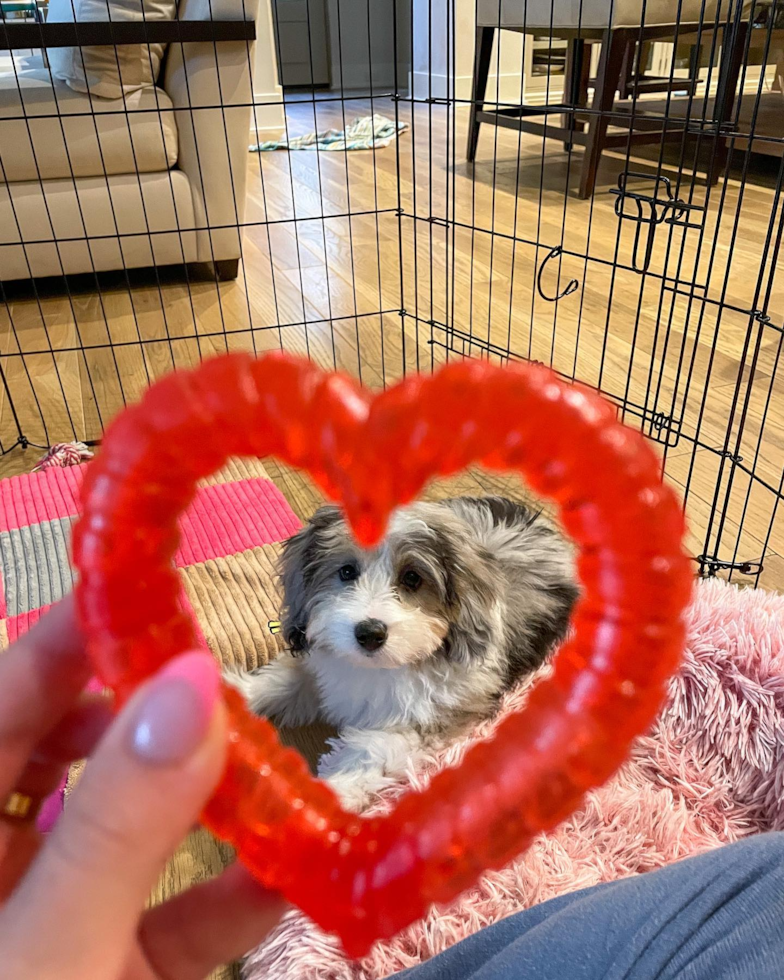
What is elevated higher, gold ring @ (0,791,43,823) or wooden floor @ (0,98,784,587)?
gold ring @ (0,791,43,823)

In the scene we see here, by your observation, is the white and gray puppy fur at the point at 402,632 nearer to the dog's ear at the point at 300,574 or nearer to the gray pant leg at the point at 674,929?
the dog's ear at the point at 300,574

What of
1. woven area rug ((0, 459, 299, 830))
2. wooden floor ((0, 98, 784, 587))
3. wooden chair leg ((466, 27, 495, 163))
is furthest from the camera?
wooden chair leg ((466, 27, 495, 163))

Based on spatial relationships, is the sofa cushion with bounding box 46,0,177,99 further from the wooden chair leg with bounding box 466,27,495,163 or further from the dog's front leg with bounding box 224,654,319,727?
the dog's front leg with bounding box 224,654,319,727

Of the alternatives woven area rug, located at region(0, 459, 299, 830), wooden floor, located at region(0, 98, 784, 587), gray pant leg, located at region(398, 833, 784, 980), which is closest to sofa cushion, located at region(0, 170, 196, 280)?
wooden floor, located at region(0, 98, 784, 587)

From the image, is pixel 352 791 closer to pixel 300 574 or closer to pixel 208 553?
pixel 300 574

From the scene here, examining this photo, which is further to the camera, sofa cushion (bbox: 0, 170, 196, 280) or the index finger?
sofa cushion (bbox: 0, 170, 196, 280)

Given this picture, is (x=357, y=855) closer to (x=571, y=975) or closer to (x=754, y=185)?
(x=571, y=975)

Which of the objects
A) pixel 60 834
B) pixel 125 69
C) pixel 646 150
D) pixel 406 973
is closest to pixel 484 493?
pixel 406 973
